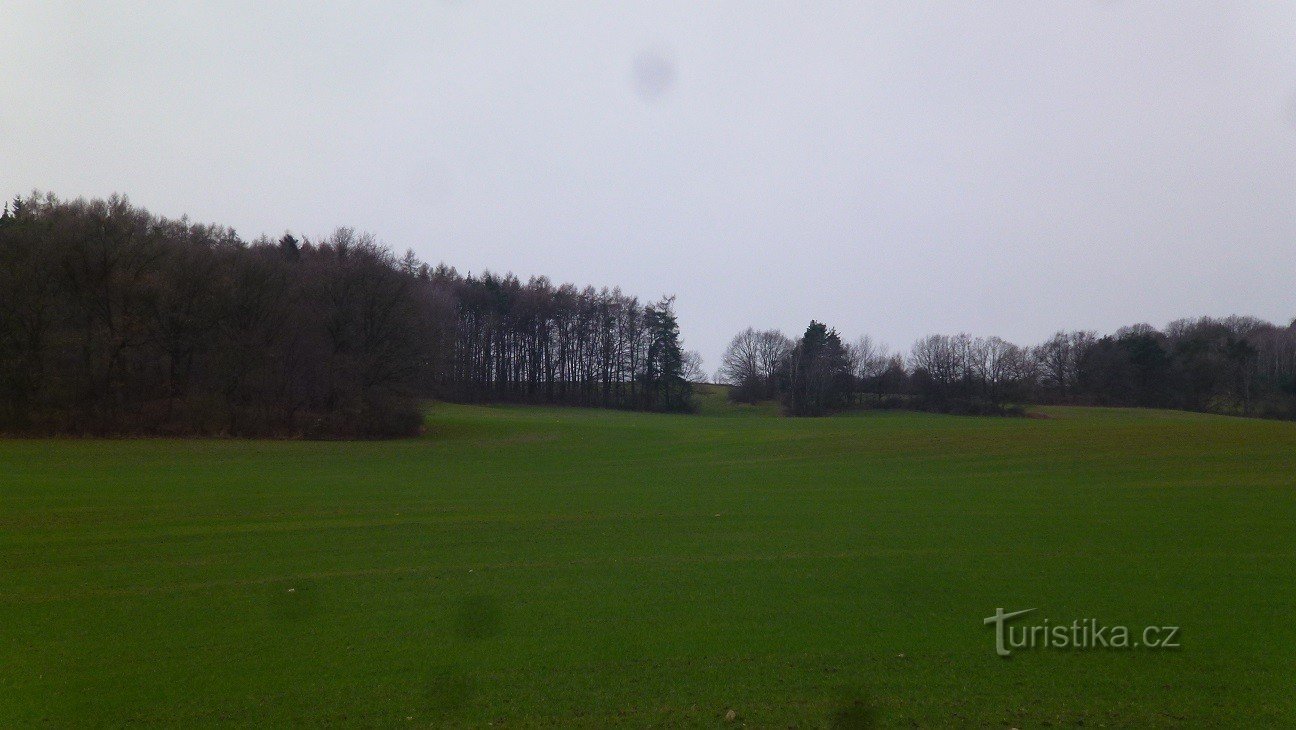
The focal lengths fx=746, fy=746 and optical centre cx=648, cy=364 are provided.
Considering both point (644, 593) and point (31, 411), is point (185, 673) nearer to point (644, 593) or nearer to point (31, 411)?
point (644, 593)

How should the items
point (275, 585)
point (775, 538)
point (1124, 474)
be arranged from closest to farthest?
point (275, 585)
point (775, 538)
point (1124, 474)

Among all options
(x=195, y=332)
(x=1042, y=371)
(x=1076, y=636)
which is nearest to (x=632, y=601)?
(x=1076, y=636)

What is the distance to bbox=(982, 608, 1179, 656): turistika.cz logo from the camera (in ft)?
28.0

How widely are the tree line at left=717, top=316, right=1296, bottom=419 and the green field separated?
239 feet

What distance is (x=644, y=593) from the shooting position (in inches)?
426

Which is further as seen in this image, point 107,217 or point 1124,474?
point 107,217

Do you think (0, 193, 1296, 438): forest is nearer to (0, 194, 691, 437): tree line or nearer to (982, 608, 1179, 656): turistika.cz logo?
(0, 194, 691, 437): tree line

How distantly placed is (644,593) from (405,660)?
376 centimetres

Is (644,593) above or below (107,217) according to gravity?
below

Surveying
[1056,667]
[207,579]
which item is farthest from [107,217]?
[1056,667]

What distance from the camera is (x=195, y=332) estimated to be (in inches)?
2009

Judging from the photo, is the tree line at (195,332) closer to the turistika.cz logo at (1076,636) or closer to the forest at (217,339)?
the forest at (217,339)

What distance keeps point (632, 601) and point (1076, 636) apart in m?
5.51

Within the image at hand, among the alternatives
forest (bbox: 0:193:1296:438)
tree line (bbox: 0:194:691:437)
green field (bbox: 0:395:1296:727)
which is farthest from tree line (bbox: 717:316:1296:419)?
green field (bbox: 0:395:1296:727)
